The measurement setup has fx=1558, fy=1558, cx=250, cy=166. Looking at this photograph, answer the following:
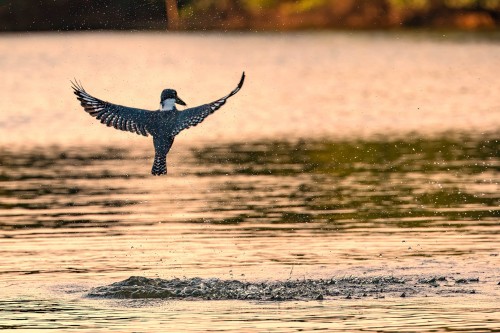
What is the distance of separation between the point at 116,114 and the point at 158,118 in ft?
1.78

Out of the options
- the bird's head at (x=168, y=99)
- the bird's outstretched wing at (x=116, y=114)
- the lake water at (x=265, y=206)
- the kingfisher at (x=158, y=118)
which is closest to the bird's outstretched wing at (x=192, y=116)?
the kingfisher at (x=158, y=118)

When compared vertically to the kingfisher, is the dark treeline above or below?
above

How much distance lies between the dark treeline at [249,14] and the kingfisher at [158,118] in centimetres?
7541

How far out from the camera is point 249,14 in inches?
3944

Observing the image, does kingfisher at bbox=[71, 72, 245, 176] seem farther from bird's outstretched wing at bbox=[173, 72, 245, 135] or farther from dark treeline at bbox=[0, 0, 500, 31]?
dark treeline at bbox=[0, 0, 500, 31]

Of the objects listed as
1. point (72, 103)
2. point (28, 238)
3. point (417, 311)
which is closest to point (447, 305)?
point (417, 311)

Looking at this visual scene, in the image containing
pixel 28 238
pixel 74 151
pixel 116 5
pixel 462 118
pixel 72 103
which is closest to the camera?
pixel 28 238

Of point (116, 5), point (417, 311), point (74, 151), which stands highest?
point (116, 5)

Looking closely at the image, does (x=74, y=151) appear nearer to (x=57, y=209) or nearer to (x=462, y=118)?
(x=57, y=209)

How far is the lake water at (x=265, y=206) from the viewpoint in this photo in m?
16.8

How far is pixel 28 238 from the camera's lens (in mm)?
21656

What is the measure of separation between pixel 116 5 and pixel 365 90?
49.7 meters

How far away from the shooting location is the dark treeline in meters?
94.3

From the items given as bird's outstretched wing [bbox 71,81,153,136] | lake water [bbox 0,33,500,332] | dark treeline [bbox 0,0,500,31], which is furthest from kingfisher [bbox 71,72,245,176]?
dark treeline [bbox 0,0,500,31]
